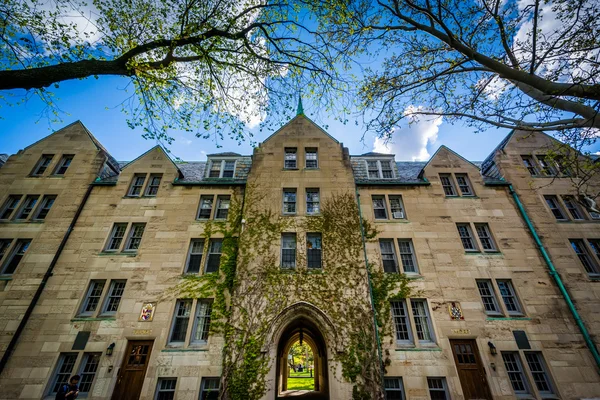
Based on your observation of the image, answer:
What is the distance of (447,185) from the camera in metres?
16.7

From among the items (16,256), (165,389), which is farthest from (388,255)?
(16,256)

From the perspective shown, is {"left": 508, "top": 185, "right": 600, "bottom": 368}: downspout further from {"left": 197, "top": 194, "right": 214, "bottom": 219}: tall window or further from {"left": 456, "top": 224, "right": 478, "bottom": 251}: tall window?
{"left": 197, "top": 194, "right": 214, "bottom": 219}: tall window

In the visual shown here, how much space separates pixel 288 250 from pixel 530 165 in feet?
57.4

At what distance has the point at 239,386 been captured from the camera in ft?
35.6

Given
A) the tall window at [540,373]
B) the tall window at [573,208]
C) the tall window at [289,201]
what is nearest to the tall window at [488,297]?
the tall window at [540,373]

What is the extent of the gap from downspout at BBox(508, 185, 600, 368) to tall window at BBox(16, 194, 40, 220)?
29736mm

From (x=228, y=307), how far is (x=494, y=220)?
16216 millimetres

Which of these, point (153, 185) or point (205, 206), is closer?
point (205, 206)

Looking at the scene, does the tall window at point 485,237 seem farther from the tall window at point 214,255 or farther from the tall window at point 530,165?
the tall window at point 214,255

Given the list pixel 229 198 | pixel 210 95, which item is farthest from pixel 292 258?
pixel 210 95

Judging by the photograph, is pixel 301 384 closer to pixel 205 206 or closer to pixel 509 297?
pixel 509 297

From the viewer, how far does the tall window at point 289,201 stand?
15.4m

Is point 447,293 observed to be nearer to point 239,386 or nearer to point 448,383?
point 448,383

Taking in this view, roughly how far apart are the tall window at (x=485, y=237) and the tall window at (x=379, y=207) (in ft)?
18.2
